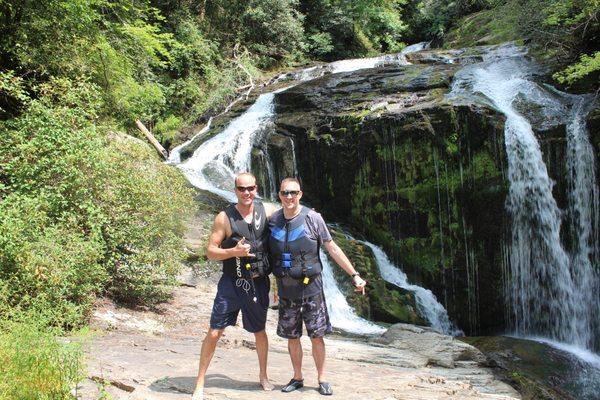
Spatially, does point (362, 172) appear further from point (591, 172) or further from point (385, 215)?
point (591, 172)

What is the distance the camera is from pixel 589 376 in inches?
331

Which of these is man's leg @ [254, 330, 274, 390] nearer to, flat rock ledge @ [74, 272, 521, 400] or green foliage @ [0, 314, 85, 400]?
flat rock ledge @ [74, 272, 521, 400]

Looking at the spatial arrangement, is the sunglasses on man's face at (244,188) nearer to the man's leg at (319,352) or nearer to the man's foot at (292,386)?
the man's leg at (319,352)

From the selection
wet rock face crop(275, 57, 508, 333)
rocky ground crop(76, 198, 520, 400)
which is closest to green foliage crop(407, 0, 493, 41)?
wet rock face crop(275, 57, 508, 333)

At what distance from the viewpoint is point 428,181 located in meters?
11.8

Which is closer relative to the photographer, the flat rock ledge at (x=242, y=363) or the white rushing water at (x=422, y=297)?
the flat rock ledge at (x=242, y=363)

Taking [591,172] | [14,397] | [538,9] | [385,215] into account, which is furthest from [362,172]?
Result: [14,397]

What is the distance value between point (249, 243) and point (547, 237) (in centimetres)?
872

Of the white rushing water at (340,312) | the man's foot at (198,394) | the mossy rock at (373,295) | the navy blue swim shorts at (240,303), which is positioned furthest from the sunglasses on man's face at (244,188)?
the mossy rock at (373,295)

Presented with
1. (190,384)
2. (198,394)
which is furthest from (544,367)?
(198,394)

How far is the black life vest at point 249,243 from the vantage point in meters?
4.02

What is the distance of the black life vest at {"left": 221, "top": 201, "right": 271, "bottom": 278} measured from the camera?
4.02 meters

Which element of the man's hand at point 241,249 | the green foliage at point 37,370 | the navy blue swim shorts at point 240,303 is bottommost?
the green foliage at point 37,370

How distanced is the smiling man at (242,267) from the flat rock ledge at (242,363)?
1.78ft
